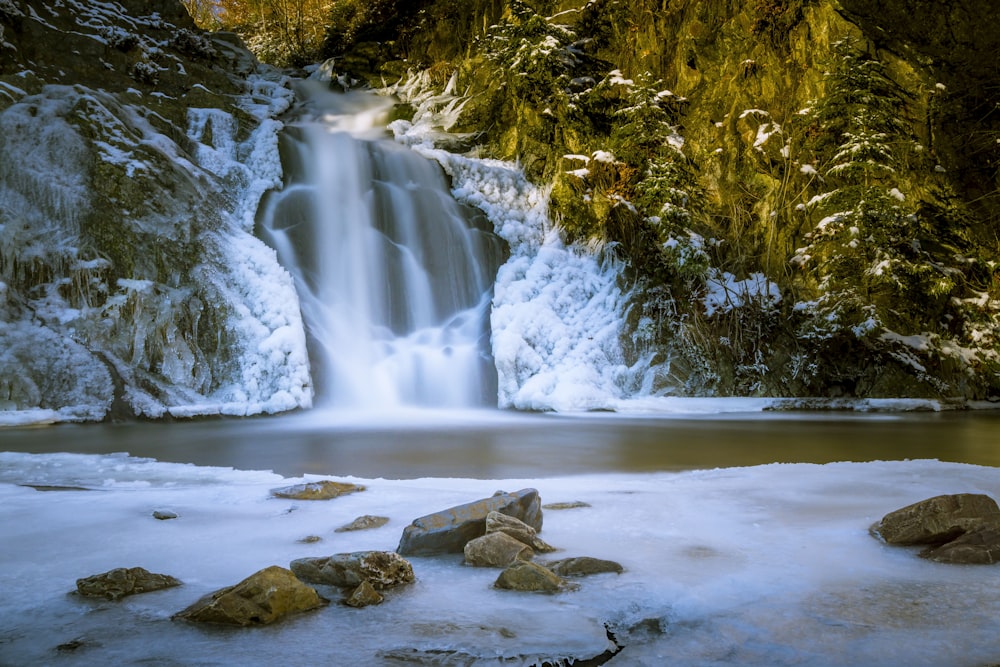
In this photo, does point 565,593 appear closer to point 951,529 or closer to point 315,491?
point 951,529

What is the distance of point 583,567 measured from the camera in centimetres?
270

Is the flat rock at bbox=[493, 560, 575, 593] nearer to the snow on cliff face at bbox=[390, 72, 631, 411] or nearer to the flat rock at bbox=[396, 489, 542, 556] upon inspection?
the flat rock at bbox=[396, 489, 542, 556]

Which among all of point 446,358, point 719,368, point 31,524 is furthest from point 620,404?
point 31,524

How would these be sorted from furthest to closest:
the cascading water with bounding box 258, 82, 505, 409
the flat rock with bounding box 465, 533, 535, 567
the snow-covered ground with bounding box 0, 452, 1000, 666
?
the cascading water with bounding box 258, 82, 505, 409, the flat rock with bounding box 465, 533, 535, 567, the snow-covered ground with bounding box 0, 452, 1000, 666

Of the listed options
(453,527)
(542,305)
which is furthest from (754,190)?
(453,527)

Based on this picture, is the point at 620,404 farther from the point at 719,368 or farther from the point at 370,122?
the point at 370,122

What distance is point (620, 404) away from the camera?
1049 cm

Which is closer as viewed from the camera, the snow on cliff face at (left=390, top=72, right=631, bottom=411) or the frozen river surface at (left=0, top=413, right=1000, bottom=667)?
the frozen river surface at (left=0, top=413, right=1000, bottom=667)

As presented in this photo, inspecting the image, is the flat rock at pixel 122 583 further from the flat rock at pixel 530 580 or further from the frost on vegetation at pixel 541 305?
the frost on vegetation at pixel 541 305

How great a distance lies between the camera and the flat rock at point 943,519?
2900 millimetres

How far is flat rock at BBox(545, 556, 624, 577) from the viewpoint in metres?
2.69

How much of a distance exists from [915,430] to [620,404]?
12.5ft

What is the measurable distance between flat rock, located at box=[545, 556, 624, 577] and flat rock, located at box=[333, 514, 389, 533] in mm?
1047

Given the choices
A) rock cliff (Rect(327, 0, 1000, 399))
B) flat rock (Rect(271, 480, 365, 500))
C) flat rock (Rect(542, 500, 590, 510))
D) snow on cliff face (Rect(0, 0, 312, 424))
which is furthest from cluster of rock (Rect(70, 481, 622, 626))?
rock cliff (Rect(327, 0, 1000, 399))
